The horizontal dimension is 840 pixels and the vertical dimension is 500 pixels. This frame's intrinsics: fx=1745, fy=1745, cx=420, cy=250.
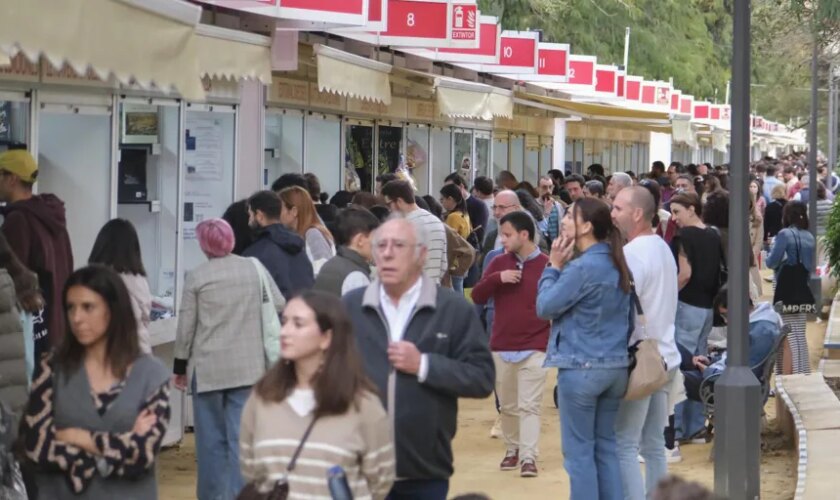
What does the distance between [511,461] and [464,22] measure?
7055mm

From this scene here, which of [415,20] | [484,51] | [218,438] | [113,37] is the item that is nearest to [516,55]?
[484,51]

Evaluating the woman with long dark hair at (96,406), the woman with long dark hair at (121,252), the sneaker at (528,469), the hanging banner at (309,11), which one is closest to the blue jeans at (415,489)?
the woman with long dark hair at (96,406)

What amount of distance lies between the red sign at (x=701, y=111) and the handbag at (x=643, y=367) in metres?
42.7

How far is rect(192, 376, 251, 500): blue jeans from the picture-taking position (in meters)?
9.00

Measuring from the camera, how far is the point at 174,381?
29.9 ft

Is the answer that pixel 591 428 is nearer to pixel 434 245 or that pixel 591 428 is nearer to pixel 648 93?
pixel 434 245

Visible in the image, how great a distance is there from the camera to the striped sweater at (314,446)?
514cm

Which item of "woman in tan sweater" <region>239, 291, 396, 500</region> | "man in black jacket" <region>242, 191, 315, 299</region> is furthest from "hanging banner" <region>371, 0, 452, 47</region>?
"woman in tan sweater" <region>239, 291, 396, 500</region>

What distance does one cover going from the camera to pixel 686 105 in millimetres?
46750

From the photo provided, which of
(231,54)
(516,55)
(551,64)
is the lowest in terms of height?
(231,54)

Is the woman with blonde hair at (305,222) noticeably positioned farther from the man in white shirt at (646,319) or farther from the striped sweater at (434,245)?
the man in white shirt at (646,319)

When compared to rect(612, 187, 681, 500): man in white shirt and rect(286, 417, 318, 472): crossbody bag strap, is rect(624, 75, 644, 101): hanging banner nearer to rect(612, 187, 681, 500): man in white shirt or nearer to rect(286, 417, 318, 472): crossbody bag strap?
rect(612, 187, 681, 500): man in white shirt

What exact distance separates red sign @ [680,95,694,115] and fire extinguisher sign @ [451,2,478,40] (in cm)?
2828

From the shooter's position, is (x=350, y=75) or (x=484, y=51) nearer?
(x=350, y=75)
